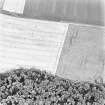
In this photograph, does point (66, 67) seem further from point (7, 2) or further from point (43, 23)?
point (7, 2)

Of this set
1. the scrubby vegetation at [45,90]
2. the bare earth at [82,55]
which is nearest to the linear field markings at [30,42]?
the bare earth at [82,55]

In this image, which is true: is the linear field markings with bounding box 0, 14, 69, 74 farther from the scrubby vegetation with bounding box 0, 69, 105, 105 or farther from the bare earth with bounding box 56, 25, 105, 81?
the scrubby vegetation with bounding box 0, 69, 105, 105

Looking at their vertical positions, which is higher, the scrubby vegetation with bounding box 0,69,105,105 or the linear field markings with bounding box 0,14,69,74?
the linear field markings with bounding box 0,14,69,74

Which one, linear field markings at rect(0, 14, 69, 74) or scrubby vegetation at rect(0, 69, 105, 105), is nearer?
scrubby vegetation at rect(0, 69, 105, 105)

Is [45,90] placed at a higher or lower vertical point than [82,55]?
lower

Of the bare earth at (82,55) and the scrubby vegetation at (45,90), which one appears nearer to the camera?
the scrubby vegetation at (45,90)

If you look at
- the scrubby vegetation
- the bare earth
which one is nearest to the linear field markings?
the bare earth

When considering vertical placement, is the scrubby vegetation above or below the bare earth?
below

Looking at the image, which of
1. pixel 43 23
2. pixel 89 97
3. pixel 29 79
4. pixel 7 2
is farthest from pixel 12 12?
pixel 89 97

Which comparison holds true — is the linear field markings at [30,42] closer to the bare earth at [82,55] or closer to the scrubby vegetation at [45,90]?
the bare earth at [82,55]
